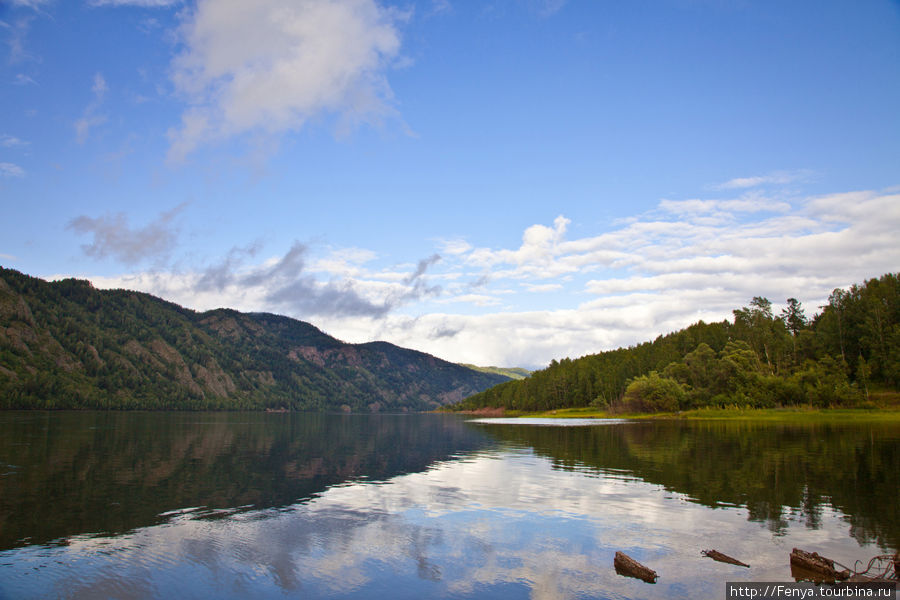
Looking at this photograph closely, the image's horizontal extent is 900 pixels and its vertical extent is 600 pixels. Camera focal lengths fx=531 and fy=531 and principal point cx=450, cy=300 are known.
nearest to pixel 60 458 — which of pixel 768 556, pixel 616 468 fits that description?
pixel 616 468

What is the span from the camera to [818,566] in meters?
20.8

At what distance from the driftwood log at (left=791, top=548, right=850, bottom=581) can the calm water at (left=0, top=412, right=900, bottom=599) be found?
0.88 m

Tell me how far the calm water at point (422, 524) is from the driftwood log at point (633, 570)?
0.47m

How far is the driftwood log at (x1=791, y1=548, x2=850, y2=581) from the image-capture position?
2072cm

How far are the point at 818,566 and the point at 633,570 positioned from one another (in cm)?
698

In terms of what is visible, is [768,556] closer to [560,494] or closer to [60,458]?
[560,494]

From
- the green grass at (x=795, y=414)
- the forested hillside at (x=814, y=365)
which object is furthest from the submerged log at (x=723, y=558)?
the forested hillside at (x=814, y=365)

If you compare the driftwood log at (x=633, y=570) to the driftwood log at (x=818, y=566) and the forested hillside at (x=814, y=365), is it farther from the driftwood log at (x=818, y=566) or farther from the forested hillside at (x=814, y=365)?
the forested hillside at (x=814, y=365)

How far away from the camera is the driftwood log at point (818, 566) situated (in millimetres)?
20719

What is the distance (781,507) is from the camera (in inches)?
1348

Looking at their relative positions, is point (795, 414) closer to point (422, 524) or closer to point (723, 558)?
point (723, 558)

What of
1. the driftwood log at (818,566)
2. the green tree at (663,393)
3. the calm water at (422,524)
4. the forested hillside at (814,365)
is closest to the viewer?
the driftwood log at (818,566)

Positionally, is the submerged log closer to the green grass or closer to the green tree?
the green grass

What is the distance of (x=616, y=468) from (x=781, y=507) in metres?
22.8
